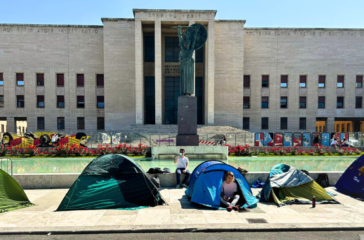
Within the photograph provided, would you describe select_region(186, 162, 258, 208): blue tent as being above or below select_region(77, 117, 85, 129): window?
below

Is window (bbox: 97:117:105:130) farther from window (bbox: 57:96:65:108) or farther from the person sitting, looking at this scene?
the person sitting

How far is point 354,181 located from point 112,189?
31.4 feet

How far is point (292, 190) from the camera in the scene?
346 inches

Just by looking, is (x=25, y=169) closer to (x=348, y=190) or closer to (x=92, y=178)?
(x=92, y=178)

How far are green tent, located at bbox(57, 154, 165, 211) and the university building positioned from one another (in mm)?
29703

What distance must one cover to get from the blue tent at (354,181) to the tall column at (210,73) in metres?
28.3

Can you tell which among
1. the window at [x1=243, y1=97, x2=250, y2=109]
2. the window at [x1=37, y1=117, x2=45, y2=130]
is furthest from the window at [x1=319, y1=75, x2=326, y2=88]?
the window at [x1=37, y1=117, x2=45, y2=130]

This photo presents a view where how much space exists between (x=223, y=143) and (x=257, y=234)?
18.5 m

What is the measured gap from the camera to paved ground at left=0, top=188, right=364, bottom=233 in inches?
254

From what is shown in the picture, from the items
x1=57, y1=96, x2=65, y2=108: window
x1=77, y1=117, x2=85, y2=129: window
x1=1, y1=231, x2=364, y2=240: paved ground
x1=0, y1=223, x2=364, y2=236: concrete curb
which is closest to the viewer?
x1=1, y1=231, x2=364, y2=240: paved ground

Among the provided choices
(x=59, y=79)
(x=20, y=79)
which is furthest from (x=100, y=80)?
(x=20, y=79)

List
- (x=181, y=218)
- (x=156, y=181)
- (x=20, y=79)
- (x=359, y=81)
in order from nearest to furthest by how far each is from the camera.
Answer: (x=181, y=218) → (x=156, y=181) → (x=20, y=79) → (x=359, y=81)

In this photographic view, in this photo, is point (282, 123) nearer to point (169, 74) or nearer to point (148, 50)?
point (169, 74)

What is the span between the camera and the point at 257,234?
20.3 ft
